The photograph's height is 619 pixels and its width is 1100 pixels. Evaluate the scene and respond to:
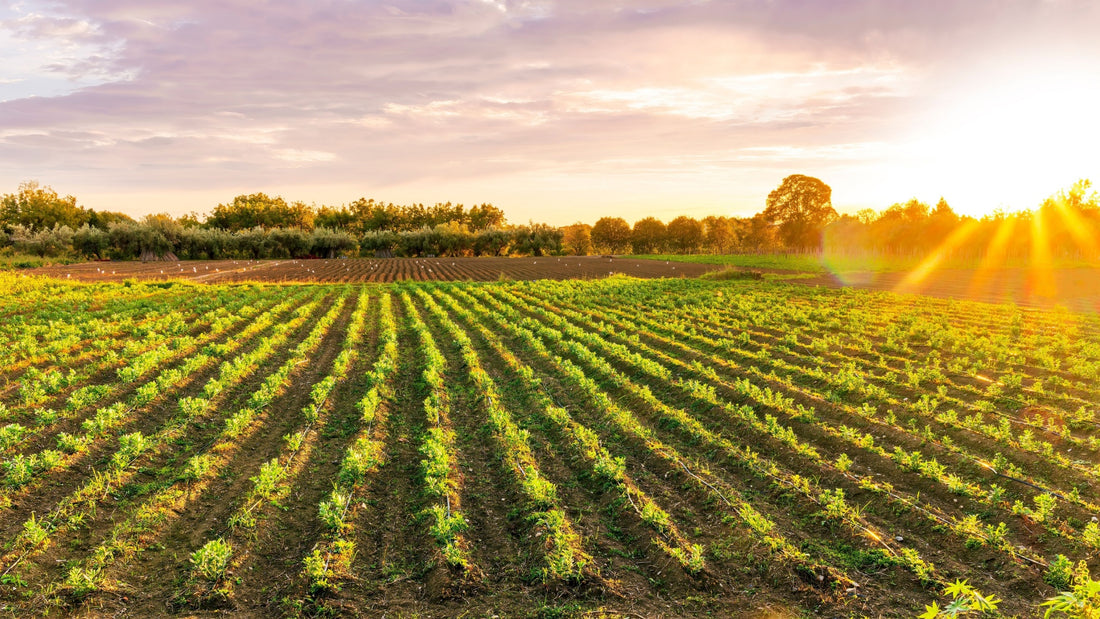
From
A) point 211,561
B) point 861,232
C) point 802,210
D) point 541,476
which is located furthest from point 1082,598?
point 861,232

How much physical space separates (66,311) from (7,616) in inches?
886

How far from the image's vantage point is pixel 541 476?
29.3ft

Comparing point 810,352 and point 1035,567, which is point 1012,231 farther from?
point 1035,567

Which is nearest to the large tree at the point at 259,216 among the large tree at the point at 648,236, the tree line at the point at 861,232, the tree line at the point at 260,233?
the tree line at the point at 260,233

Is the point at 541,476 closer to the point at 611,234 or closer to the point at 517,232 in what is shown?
the point at 517,232

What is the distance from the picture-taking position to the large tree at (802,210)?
107 m

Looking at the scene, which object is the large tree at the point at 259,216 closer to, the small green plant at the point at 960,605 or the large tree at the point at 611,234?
the large tree at the point at 611,234

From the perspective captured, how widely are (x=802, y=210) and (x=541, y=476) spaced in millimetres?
113289

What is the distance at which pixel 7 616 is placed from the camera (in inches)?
223

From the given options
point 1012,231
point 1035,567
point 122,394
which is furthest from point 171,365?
point 1012,231

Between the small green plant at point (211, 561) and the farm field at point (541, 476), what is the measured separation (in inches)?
1.3

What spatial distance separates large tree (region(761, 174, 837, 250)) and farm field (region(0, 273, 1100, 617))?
317 ft

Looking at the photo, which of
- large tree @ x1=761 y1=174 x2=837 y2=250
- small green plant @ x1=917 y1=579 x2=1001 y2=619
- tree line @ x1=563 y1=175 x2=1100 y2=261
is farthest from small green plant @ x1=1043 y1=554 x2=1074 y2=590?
large tree @ x1=761 y1=174 x2=837 y2=250

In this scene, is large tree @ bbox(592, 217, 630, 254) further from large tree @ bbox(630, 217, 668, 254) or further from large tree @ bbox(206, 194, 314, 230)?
large tree @ bbox(206, 194, 314, 230)
